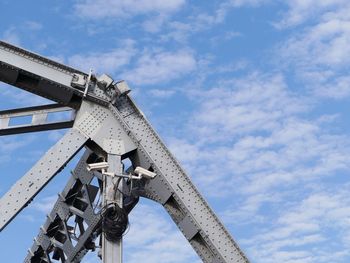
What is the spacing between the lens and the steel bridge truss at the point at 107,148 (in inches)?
540

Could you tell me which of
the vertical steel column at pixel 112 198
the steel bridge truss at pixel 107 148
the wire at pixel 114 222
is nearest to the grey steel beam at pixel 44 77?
the steel bridge truss at pixel 107 148

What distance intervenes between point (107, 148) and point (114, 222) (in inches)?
65.4

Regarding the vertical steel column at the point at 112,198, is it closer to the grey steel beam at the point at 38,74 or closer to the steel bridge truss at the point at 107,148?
the steel bridge truss at the point at 107,148

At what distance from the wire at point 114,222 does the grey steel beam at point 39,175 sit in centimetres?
137

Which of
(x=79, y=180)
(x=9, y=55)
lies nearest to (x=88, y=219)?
(x=79, y=180)

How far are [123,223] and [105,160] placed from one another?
1596 mm

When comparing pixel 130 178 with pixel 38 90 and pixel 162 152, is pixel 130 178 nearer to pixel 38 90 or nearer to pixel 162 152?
pixel 162 152

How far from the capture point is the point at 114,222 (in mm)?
13602

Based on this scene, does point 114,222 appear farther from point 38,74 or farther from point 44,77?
point 38,74

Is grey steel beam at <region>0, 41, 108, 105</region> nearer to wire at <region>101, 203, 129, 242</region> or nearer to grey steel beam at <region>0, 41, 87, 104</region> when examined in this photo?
grey steel beam at <region>0, 41, 87, 104</region>

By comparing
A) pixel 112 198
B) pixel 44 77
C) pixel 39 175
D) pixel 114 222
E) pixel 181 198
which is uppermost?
pixel 44 77

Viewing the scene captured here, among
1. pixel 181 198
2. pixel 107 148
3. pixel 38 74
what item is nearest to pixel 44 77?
pixel 38 74

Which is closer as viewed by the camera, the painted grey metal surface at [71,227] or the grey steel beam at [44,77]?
the grey steel beam at [44,77]

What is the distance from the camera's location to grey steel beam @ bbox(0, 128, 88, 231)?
1315 cm
